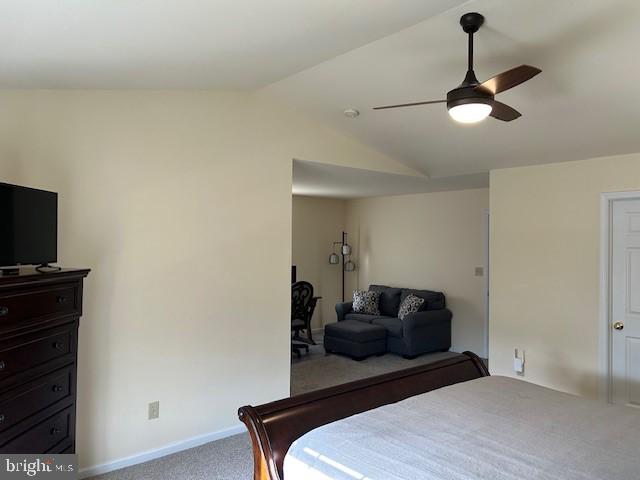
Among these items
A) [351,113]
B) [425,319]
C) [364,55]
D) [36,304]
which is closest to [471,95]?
[364,55]

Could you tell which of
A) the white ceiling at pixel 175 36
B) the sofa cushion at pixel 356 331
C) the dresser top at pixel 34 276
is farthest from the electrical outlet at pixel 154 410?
the sofa cushion at pixel 356 331

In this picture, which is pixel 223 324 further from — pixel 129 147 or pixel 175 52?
pixel 175 52

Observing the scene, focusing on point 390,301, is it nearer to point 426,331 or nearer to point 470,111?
point 426,331

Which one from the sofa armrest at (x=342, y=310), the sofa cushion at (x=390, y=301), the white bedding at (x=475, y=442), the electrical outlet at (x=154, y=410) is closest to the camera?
the white bedding at (x=475, y=442)

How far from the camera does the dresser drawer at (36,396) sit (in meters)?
1.98

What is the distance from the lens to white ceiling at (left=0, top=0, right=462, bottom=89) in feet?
5.82

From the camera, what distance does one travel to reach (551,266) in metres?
4.20

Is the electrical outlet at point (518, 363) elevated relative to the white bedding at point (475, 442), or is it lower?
lower

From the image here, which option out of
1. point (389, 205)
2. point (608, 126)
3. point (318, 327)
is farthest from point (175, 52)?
point (318, 327)

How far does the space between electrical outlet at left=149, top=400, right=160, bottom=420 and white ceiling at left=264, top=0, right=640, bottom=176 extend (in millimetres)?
2518

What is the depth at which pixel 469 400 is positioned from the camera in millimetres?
2283

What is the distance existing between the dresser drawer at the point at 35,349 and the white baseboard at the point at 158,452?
95 centimetres

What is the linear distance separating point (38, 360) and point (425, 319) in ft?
15.5

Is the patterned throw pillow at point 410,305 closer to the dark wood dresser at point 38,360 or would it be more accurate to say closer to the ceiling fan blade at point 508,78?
the ceiling fan blade at point 508,78
